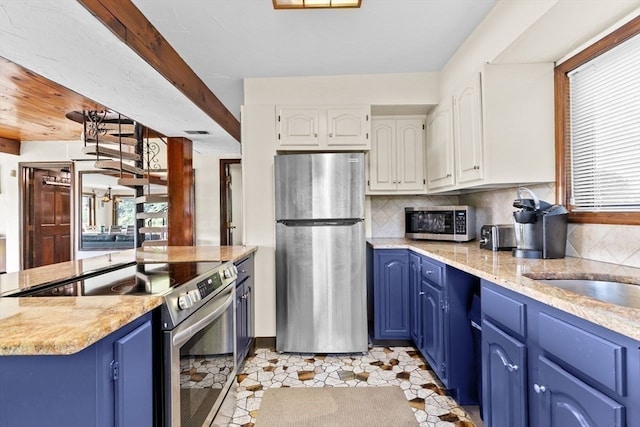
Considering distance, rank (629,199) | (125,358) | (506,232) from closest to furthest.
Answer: (125,358) → (629,199) → (506,232)

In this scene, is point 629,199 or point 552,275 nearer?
point 552,275

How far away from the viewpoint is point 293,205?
2611 mm

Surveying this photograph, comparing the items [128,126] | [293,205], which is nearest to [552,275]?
[293,205]

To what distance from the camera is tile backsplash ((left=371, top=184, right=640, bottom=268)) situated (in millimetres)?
1516

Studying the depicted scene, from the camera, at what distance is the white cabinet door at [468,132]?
2.09m

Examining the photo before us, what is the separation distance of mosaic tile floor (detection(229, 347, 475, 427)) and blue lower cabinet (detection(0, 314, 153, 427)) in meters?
1.14

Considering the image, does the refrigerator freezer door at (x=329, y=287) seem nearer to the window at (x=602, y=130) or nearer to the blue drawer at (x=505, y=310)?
the blue drawer at (x=505, y=310)

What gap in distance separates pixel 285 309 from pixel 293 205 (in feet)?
2.79

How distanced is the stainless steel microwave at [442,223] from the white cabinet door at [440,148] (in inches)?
8.8

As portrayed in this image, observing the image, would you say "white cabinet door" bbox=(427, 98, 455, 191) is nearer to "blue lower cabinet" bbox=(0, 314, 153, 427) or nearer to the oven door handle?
the oven door handle

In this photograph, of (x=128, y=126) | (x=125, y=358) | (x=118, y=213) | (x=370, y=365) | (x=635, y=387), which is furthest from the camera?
(x=118, y=213)

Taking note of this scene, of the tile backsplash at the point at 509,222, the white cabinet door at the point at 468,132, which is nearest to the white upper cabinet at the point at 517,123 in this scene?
the white cabinet door at the point at 468,132

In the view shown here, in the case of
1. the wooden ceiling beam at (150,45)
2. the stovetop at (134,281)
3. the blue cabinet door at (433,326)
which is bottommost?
the blue cabinet door at (433,326)

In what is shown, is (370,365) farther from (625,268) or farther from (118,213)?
(118,213)
